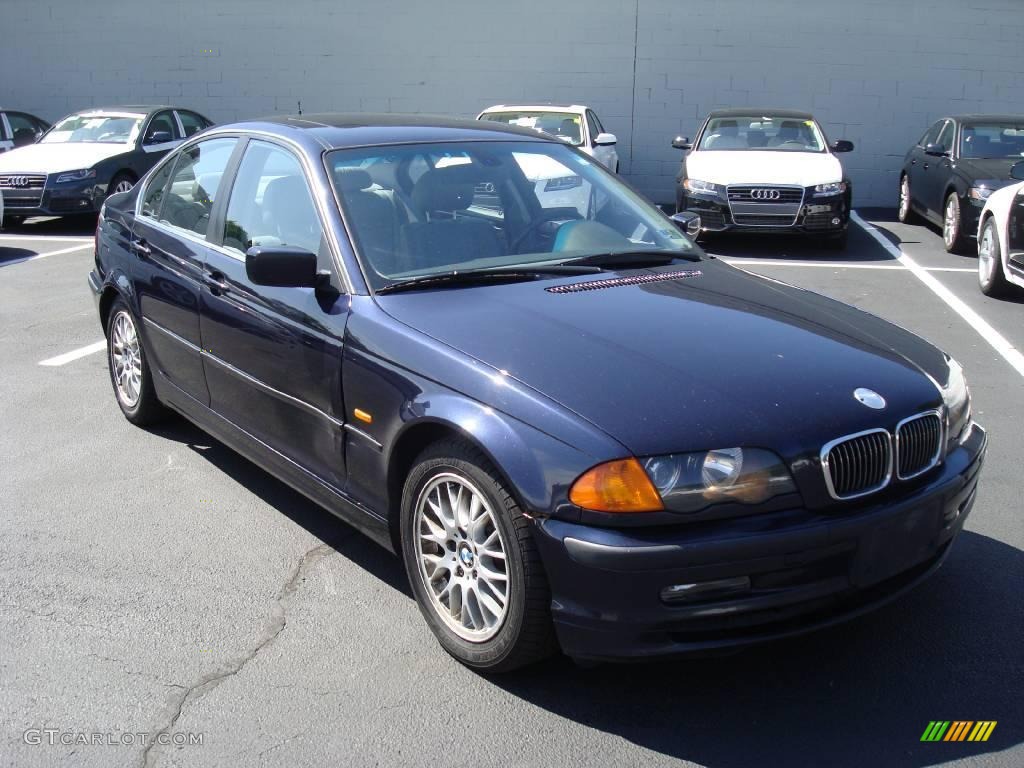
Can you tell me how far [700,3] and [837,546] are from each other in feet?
48.0

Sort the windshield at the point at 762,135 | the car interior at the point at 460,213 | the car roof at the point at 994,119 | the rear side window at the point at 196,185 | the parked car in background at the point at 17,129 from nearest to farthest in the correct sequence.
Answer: the car interior at the point at 460,213 < the rear side window at the point at 196,185 < the car roof at the point at 994,119 < the windshield at the point at 762,135 < the parked car in background at the point at 17,129

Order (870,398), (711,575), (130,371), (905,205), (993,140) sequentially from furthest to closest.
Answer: (905,205)
(993,140)
(130,371)
(870,398)
(711,575)

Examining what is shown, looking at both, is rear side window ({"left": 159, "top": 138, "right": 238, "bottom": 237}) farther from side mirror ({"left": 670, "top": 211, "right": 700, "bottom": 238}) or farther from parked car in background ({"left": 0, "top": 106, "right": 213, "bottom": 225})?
parked car in background ({"left": 0, "top": 106, "right": 213, "bottom": 225})

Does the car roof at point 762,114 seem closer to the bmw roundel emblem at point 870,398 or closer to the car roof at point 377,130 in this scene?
the car roof at point 377,130

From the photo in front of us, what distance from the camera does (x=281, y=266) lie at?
3.56 metres

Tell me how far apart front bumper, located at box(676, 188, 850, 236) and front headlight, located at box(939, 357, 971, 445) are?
732 cm

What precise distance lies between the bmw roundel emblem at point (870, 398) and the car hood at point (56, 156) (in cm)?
1179

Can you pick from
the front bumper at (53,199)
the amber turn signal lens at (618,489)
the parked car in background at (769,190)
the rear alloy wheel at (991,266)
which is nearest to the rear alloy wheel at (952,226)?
the parked car in background at (769,190)

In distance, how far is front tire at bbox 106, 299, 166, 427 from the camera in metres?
5.28

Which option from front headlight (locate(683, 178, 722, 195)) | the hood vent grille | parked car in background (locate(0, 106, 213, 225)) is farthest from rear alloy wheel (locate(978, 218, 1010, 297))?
parked car in background (locate(0, 106, 213, 225))

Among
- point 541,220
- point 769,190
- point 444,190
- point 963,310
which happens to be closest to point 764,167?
point 769,190

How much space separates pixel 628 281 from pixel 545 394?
3.49 ft

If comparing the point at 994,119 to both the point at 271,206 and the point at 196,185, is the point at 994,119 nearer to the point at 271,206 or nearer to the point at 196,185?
the point at 196,185

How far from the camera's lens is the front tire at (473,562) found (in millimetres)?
2893
